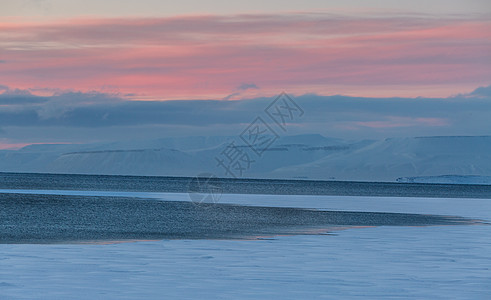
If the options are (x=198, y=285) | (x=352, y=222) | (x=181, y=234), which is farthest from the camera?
(x=352, y=222)

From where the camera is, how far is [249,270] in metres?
21.6

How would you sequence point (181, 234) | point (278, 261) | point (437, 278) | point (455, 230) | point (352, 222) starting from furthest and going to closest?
point (352, 222)
point (455, 230)
point (181, 234)
point (278, 261)
point (437, 278)

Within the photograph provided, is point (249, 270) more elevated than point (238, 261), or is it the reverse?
point (238, 261)

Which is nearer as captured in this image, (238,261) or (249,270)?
(249,270)

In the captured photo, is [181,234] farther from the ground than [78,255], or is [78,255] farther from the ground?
[181,234]

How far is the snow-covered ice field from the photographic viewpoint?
17.9 metres

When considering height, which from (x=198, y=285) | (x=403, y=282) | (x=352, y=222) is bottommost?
(x=198, y=285)

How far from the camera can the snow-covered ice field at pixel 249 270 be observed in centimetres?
1786

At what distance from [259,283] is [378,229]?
68.6 ft

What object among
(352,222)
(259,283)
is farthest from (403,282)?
(352,222)

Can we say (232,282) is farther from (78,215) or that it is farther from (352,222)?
(78,215)

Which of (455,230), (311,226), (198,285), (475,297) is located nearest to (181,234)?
(311,226)

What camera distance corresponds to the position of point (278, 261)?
23844 millimetres

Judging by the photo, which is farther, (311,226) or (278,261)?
(311,226)
